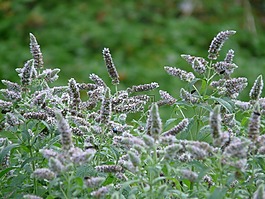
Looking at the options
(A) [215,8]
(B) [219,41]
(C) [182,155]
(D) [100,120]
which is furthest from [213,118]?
(A) [215,8]

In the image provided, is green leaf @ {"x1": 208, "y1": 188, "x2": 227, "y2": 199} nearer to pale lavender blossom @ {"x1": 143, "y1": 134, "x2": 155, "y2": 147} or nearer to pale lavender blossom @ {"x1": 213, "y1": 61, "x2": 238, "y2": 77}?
pale lavender blossom @ {"x1": 143, "y1": 134, "x2": 155, "y2": 147}

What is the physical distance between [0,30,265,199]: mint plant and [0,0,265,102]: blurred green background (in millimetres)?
4525

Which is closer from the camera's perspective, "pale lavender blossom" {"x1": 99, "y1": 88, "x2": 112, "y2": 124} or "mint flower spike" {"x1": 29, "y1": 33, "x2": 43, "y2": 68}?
"pale lavender blossom" {"x1": 99, "y1": 88, "x2": 112, "y2": 124}

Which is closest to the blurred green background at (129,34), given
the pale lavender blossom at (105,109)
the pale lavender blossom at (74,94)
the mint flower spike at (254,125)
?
the pale lavender blossom at (74,94)

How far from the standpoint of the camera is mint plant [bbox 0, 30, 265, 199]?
2.04 metres

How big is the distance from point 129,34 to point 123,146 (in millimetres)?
6249

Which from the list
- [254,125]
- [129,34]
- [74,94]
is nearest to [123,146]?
[74,94]

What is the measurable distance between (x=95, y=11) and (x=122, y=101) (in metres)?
6.62

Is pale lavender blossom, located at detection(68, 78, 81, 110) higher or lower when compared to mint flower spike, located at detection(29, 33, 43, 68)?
lower

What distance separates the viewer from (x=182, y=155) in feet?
7.36

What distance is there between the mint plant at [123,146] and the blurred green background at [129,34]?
14.8ft

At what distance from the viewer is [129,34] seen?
8.52 meters

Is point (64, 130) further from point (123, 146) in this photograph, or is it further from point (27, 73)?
point (27, 73)

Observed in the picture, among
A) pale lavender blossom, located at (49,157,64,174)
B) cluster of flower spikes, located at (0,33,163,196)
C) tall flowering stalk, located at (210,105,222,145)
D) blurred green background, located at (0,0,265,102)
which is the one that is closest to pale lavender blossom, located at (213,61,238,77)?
cluster of flower spikes, located at (0,33,163,196)
